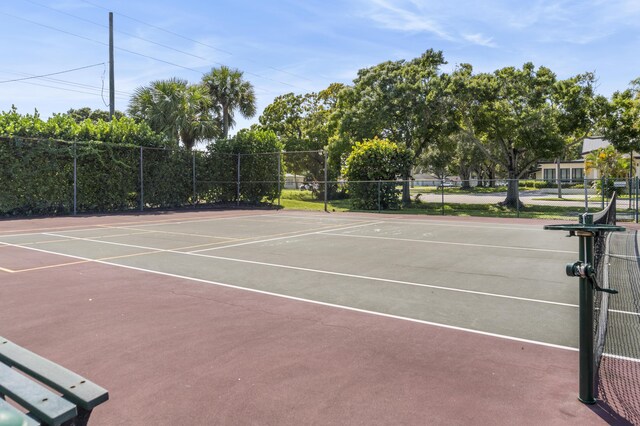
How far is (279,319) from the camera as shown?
5465 millimetres

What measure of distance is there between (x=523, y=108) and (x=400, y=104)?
766 centimetres

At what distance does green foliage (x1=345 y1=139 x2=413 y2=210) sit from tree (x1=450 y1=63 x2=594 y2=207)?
570 cm

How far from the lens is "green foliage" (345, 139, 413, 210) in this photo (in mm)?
26812

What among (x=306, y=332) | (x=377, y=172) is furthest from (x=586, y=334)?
(x=377, y=172)

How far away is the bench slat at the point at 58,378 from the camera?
6.06ft

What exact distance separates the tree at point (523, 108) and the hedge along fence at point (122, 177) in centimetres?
1354

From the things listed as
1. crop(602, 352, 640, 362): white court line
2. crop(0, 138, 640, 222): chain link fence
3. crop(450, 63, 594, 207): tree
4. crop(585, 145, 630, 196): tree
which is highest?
crop(450, 63, 594, 207): tree

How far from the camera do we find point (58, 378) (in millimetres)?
1980

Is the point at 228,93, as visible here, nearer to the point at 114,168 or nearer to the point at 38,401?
the point at 114,168

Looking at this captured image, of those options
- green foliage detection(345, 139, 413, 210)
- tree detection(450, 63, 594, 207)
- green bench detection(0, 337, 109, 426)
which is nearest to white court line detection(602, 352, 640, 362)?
green bench detection(0, 337, 109, 426)

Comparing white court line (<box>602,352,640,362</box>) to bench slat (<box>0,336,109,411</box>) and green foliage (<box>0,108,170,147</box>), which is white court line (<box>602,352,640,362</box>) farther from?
green foliage (<box>0,108,170,147</box>)

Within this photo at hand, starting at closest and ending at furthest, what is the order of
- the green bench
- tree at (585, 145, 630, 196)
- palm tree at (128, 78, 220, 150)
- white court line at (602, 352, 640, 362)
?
the green bench, white court line at (602, 352, 640, 362), palm tree at (128, 78, 220, 150), tree at (585, 145, 630, 196)

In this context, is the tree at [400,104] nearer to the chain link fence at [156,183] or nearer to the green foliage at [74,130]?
the chain link fence at [156,183]

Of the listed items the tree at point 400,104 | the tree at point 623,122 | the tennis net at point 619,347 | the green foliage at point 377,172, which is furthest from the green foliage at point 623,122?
the tennis net at point 619,347
